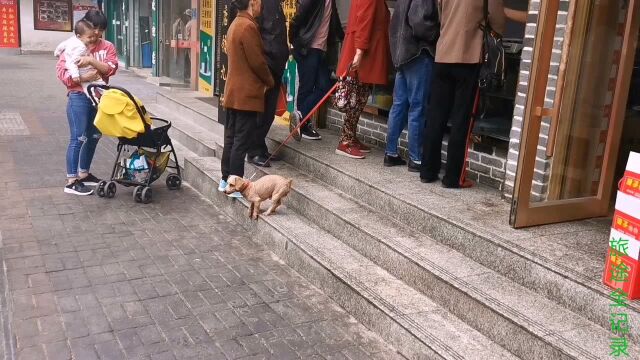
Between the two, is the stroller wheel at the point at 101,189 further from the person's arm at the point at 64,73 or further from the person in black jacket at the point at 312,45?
the person in black jacket at the point at 312,45

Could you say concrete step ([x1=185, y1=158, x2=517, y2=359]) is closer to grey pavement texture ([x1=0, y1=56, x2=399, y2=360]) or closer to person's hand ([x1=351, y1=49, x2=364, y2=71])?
grey pavement texture ([x1=0, y1=56, x2=399, y2=360])

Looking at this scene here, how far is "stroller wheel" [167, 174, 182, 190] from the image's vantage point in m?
6.56

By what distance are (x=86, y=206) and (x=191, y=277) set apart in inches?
79.2

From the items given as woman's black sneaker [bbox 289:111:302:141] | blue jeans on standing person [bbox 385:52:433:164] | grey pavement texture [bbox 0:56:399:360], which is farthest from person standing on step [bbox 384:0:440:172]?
grey pavement texture [bbox 0:56:399:360]

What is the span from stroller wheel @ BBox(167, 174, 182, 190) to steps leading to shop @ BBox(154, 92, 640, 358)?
1.67 metres

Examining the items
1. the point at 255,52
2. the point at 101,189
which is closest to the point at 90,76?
→ the point at 101,189

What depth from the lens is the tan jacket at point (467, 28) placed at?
4.49 m

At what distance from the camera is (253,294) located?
412 centimetres

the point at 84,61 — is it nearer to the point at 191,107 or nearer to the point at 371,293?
the point at 191,107

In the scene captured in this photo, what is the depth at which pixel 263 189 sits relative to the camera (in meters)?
5.10

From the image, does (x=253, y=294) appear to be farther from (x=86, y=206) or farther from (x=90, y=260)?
(x=86, y=206)

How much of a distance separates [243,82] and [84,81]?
1.64 m

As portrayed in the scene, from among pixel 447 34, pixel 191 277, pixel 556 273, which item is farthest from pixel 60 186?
pixel 556 273

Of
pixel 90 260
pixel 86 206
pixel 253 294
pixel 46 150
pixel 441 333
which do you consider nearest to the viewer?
pixel 441 333
